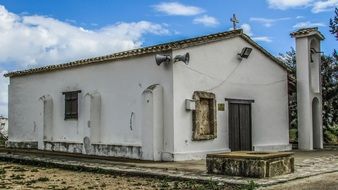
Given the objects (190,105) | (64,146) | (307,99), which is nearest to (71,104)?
(64,146)

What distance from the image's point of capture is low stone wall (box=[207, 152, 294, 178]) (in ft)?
32.8

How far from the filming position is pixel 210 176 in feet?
33.3

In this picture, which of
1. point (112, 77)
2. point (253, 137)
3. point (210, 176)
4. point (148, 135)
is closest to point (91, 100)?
point (112, 77)

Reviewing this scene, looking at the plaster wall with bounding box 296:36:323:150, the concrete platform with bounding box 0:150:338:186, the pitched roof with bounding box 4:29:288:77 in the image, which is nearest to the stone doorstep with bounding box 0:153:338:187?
the concrete platform with bounding box 0:150:338:186

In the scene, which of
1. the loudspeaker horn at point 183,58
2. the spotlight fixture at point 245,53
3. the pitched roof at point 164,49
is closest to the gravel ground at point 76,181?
the loudspeaker horn at point 183,58

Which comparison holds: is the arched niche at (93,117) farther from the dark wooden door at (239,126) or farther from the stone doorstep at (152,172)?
the dark wooden door at (239,126)

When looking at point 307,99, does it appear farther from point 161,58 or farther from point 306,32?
point 161,58

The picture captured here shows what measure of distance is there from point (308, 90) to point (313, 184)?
10.0 meters

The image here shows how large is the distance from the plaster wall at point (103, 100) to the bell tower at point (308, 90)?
7182mm

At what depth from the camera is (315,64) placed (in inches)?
775

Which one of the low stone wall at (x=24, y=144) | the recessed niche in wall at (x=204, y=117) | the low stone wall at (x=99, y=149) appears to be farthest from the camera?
the low stone wall at (x=24, y=144)

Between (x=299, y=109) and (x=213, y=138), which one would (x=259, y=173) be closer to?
(x=213, y=138)

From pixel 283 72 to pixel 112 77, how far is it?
7.25 metres

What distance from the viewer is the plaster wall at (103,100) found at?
14.7 meters
